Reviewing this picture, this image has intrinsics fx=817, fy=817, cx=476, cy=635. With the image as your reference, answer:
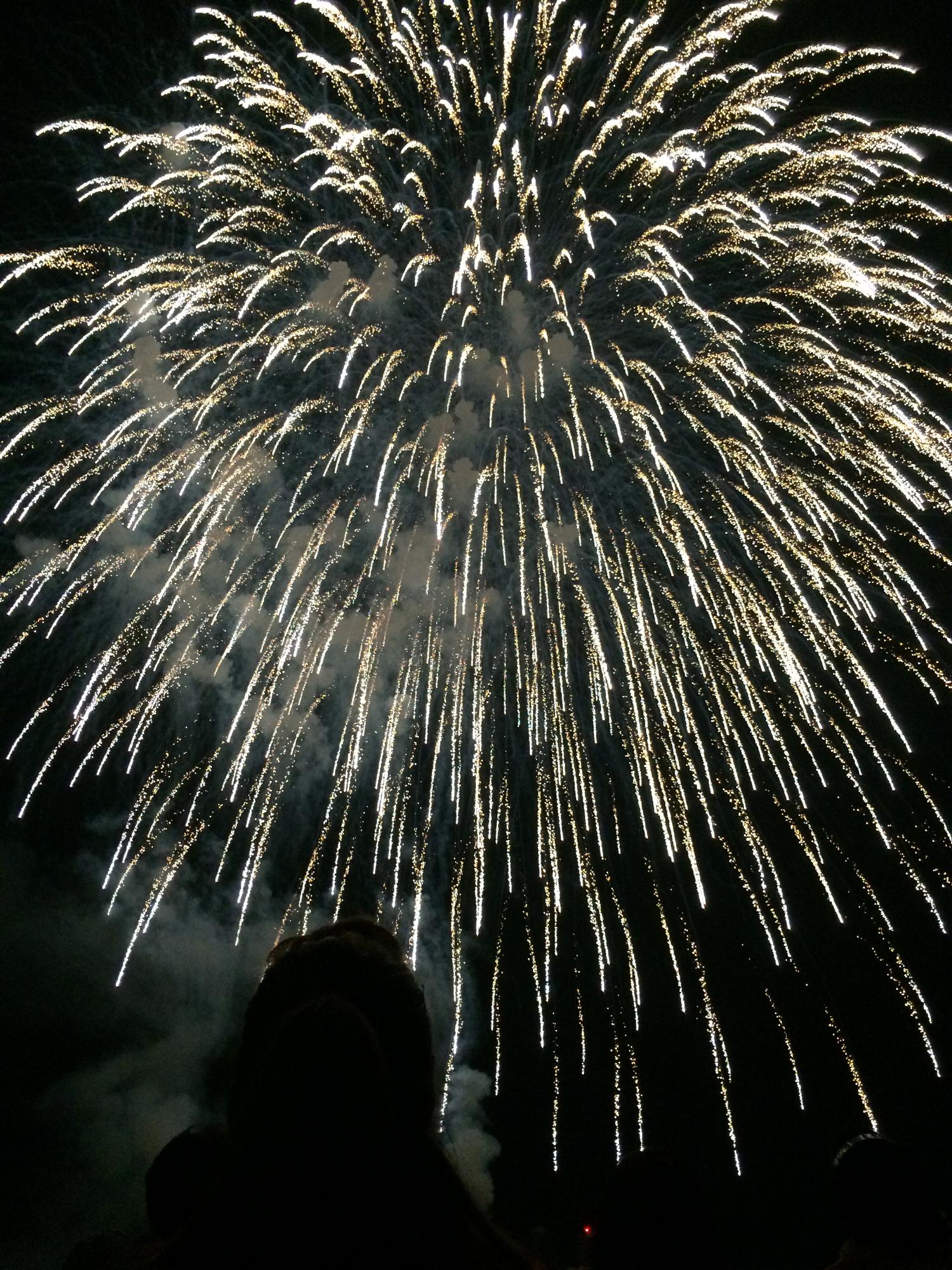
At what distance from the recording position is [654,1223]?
3.29 m

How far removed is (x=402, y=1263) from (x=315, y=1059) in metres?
0.38

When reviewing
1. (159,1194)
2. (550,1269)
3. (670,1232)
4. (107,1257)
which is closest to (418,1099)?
(550,1269)

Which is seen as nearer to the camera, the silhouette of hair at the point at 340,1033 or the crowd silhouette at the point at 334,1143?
the crowd silhouette at the point at 334,1143

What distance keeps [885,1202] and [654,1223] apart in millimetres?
1225

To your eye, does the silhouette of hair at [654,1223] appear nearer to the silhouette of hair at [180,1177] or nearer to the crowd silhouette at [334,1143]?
the silhouette of hair at [180,1177]

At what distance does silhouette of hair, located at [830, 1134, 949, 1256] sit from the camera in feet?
11.9

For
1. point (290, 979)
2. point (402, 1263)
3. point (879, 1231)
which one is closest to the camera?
point (402, 1263)

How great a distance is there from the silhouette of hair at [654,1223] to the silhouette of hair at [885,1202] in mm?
807

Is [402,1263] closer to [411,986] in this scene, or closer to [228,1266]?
[228,1266]

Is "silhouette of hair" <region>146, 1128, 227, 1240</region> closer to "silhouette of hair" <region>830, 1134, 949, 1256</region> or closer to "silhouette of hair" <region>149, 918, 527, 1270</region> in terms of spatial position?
"silhouette of hair" <region>149, 918, 527, 1270</region>

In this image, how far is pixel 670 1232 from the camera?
3281mm

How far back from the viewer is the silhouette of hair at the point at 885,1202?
3.61 metres

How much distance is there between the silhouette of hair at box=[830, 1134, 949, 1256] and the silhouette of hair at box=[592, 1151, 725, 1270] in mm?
807

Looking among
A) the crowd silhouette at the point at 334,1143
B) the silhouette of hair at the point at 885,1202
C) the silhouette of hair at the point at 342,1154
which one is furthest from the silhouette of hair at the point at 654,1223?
the silhouette of hair at the point at 342,1154
